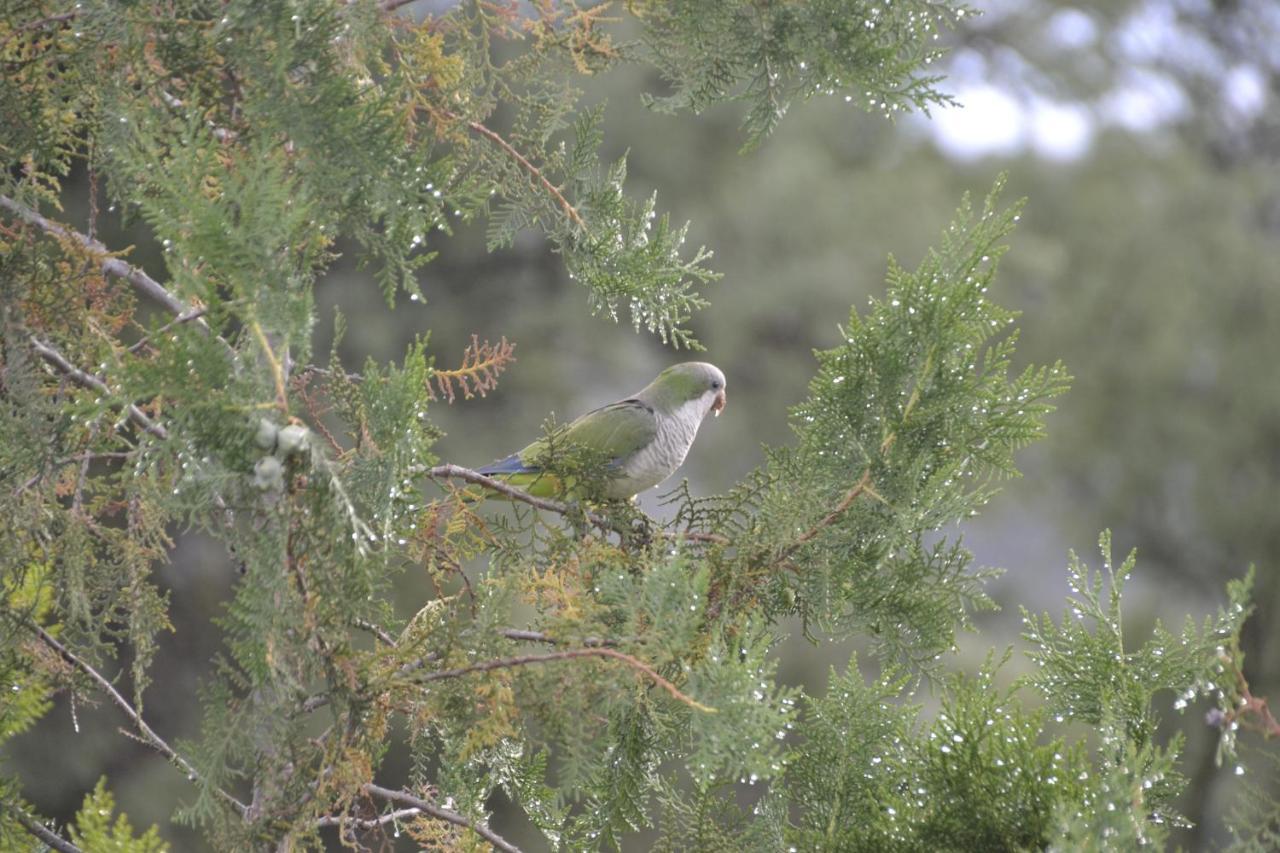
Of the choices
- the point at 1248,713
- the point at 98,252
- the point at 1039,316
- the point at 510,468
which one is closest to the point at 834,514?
the point at 1248,713

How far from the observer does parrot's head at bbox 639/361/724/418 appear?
115 inches

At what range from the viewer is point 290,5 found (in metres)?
1.58

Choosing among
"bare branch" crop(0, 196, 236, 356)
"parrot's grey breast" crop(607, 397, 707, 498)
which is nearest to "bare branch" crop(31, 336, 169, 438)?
"bare branch" crop(0, 196, 236, 356)

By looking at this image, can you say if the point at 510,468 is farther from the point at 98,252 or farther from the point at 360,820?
the point at 360,820

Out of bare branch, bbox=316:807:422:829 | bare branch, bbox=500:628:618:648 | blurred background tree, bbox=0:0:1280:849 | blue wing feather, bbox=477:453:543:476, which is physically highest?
blurred background tree, bbox=0:0:1280:849

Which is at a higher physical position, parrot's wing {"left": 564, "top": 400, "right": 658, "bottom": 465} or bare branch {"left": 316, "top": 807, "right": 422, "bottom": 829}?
parrot's wing {"left": 564, "top": 400, "right": 658, "bottom": 465}

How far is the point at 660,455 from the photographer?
2.76 m

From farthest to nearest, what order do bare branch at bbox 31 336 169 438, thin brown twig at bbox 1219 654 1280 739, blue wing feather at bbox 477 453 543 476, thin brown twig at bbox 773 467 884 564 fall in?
blue wing feather at bbox 477 453 543 476
bare branch at bbox 31 336 169 438
thin brown twig at bbox 773 467 884 564
thin brown twig at bbox 1219 654 1280 739

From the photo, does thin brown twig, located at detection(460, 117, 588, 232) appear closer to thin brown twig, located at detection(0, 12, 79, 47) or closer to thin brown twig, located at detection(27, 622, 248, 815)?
thin brown twig, located at detection(0, 12, 79, 47)

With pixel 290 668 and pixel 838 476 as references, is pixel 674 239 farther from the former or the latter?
pixel 290 668

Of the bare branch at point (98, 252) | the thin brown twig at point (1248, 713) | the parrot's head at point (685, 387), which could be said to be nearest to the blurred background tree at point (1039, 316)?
the parrot's head at point (685, 387)

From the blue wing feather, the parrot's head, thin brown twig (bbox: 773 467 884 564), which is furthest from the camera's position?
the parrot's head

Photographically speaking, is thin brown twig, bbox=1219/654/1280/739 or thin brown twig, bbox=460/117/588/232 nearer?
thin brown twig, bbox=1219/654/1280/739

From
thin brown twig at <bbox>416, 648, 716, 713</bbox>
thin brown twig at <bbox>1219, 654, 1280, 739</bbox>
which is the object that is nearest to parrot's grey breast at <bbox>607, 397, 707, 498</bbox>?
thin brown twig at <bbox>416, 648, 716, 713</bbox>
